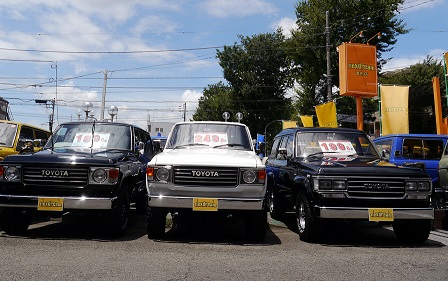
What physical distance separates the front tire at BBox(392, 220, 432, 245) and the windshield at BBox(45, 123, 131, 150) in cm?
526

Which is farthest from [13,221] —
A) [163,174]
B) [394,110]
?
[394,110]

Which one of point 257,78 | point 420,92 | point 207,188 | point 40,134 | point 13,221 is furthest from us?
point 257,78

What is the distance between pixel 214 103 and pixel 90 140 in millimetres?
51042

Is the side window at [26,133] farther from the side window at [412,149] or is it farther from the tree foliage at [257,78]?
the tree foliage at [257,78]

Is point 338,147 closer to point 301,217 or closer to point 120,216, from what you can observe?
point 301,217

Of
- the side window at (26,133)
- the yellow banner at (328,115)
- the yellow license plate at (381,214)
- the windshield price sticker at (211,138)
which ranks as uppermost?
the yellow banner at (328,115)

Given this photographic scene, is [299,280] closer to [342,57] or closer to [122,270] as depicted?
[122,270]

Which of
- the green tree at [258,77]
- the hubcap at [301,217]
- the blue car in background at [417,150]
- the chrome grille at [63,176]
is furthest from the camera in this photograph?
the green tree at [258,77]

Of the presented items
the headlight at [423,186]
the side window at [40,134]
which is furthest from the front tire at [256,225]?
the side window at [40,134]

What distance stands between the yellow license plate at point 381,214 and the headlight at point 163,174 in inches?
124

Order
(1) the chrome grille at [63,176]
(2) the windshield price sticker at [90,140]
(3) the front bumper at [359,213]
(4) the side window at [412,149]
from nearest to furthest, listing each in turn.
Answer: (3) the front bumper at [359,213] → (1) the chrome grille at [63,176] → (2) the windshield price sticker at [90,140] → (4) the side window at [412,149]

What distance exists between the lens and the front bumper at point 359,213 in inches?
242

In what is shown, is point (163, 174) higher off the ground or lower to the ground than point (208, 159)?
lower

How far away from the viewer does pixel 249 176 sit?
20.8 feet
